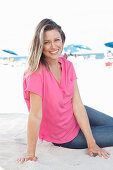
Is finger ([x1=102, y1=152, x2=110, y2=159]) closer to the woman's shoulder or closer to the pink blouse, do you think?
the pink blouse

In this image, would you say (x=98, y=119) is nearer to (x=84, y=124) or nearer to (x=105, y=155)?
(x=84, y=124)

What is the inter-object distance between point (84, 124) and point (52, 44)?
30.8 inches

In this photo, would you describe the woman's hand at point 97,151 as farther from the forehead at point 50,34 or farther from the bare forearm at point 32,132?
the forehead at point 50,34

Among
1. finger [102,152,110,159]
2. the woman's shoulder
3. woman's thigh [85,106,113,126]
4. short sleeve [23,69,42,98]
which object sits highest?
the woman's shoulder

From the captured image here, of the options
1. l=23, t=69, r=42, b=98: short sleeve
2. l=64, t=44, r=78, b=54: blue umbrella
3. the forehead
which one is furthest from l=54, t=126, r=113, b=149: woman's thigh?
l=64, t=44, r=78, b=54: blue umbrella

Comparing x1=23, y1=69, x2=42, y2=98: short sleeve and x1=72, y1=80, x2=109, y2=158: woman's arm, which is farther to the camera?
x1=72, y1=80, x2=109, y2=158: woman's arm

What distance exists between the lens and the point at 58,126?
6.53 feet

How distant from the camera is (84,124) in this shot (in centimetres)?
201

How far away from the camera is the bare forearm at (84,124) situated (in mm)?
1934

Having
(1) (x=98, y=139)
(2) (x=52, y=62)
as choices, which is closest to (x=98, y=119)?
(1) (x=98, y=139)

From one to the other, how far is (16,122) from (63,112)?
128 centimetres

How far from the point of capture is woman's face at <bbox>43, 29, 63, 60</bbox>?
6.04 ft

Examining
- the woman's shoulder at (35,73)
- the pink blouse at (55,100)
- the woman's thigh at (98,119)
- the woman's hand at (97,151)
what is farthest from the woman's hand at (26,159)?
the woman's thigh at (98,119)

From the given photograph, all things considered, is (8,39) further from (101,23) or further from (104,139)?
(104,139)
